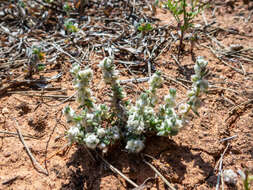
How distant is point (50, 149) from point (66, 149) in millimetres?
171

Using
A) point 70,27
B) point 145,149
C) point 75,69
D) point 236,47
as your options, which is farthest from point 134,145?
point 236,47

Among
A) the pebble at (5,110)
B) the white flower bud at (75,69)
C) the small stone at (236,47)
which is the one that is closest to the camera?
the white flower bud at (75,69)

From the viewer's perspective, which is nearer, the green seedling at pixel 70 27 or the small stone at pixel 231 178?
the small stone at pixel 231 178

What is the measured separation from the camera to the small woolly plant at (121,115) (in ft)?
7.29

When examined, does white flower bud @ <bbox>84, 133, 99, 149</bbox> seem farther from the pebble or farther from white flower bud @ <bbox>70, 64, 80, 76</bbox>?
the pebble

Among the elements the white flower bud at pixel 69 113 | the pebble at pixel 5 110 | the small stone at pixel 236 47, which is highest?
the small stone at pixel 236 47

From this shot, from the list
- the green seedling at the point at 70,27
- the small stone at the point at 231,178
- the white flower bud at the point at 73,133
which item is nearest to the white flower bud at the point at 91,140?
the white flower bud at the point at 73,133

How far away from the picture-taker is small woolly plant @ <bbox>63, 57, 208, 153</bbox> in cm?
222

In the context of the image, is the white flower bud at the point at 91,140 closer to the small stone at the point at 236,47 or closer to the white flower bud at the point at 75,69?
the white flower bud at the point at 75,69

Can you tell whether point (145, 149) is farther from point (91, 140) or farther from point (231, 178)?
point (231, 178)

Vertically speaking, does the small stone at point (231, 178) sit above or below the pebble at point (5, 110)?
below

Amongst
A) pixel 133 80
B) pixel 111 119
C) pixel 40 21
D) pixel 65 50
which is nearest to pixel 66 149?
pixel 111 119

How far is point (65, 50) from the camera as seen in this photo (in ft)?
12.8

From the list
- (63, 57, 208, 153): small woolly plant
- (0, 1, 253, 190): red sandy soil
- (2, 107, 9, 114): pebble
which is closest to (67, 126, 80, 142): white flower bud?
(63, 57, 208, 153): small woolly plant
